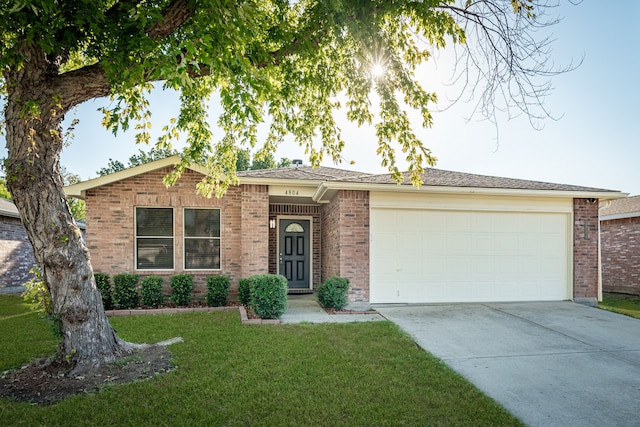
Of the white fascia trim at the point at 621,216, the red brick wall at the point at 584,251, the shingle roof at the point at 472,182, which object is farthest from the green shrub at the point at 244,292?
the white fascia trim at the point at 621,216

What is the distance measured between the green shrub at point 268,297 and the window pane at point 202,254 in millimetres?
2677

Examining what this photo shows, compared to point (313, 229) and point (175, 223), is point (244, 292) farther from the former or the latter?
point (313, 229)

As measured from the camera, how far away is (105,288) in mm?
8430

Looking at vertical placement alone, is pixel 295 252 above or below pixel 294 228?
below

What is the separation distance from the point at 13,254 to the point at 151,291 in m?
9.47

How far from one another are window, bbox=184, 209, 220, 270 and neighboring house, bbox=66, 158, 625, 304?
1.0 inches

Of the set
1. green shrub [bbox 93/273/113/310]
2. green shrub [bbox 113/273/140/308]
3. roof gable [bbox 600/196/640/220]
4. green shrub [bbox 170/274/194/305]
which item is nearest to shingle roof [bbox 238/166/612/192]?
green shrub [bbox 170/274/194/305]

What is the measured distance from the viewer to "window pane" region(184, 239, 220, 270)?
945 centimetres

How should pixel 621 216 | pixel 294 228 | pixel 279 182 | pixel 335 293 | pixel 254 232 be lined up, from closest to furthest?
pixel 335 293, pixel 254 232, pixel 279 182, pixel 294 228, pixel 621 216

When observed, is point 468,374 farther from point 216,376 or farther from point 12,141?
point 12,141

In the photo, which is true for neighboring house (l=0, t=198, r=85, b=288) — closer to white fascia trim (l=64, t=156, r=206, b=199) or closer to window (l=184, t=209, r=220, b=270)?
white fascia trim (l=64, t=156, r=206, b=199)

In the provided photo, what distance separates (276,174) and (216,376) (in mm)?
6206

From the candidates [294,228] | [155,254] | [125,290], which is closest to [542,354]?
[294,228]

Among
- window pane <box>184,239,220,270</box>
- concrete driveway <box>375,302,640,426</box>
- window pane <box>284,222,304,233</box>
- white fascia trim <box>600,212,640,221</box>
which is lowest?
concrete driveway <box>375,302,640,426</box>
